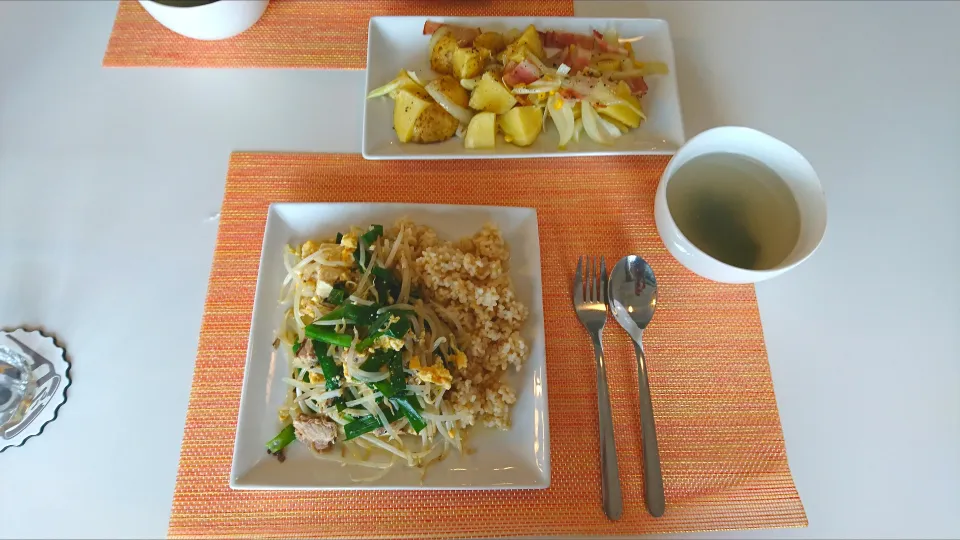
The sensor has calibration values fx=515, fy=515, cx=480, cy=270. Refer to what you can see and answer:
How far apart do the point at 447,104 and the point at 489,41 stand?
0.71 feet

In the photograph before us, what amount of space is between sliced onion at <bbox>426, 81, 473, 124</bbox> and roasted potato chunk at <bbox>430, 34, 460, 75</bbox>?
9cm

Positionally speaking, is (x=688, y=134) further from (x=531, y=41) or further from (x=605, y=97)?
(x=531, y=41)

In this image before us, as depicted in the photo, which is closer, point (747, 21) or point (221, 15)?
point (221, 15)

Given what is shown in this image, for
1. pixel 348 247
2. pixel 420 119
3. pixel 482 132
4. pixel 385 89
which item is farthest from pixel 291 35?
pixel 348 247

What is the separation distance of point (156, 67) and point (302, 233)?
0.67m

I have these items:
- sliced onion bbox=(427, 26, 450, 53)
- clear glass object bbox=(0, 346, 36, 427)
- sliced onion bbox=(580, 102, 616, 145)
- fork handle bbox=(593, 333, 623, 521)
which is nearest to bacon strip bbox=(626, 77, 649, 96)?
sliced onion bbox=(580, 102, 616, 145)

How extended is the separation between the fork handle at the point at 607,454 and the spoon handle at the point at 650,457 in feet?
0.17

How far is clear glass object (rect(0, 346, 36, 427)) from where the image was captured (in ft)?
3.23

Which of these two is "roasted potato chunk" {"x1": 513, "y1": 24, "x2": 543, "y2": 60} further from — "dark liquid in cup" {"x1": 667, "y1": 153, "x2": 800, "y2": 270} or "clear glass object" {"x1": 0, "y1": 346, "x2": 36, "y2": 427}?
"clear glass object" {"x1": 0, "y1": 346, "x2": 36, "y2": 427}

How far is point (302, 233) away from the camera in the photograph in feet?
3.54

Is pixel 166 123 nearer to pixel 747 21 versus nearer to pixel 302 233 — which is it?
pixel 302 233

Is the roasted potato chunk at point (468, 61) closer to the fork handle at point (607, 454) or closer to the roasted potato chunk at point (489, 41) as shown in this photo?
the roasted potato chunk at point (489, 41)

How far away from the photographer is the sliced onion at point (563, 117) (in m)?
1.17

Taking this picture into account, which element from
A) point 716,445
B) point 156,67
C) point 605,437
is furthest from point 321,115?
point 716,445
